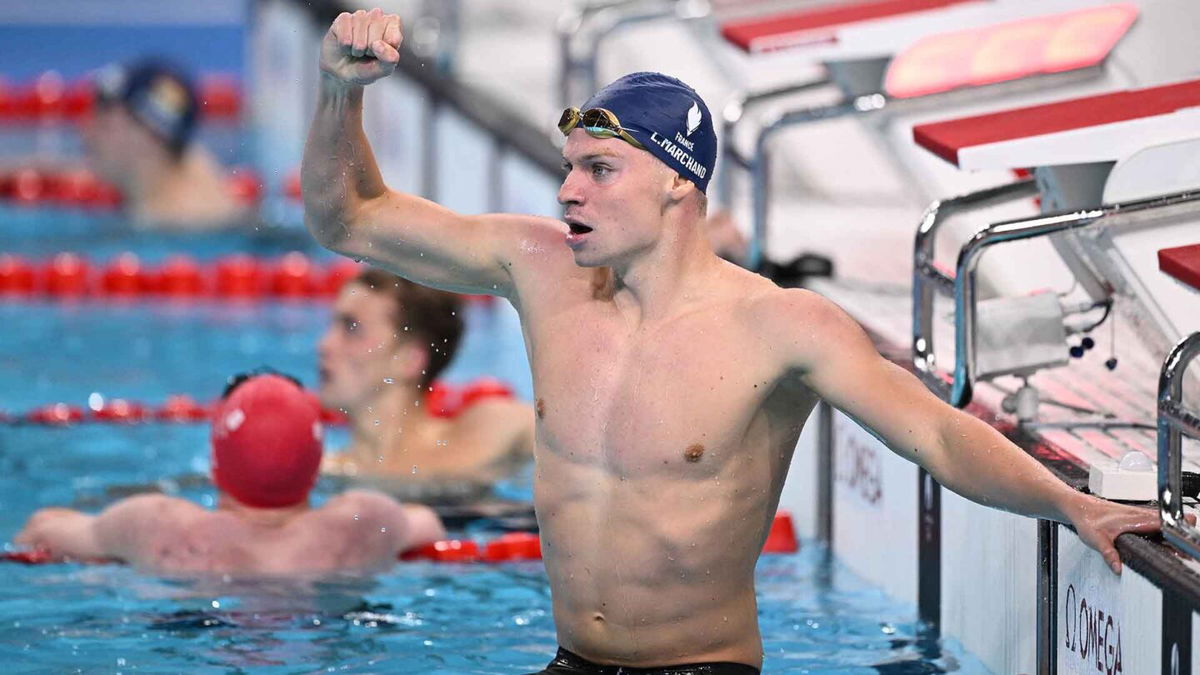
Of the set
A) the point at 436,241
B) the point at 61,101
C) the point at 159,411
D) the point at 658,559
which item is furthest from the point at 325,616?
the point at 61,101

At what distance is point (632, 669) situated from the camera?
3.29 m

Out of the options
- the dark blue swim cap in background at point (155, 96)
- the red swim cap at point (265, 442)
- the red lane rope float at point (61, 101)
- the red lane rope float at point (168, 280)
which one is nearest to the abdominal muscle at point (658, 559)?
the red swim cap at point (265, 442)

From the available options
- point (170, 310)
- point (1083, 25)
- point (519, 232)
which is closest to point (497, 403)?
point (1083, 25)

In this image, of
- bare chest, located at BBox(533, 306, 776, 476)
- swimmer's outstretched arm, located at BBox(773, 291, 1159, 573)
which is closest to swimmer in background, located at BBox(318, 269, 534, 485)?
bare chest, located at BBox(533, 306, 776, 476)

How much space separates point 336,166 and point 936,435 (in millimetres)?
1110

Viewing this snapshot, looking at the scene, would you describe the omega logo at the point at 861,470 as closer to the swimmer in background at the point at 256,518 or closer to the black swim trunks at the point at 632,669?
the swimmer in background at the point at 256,518

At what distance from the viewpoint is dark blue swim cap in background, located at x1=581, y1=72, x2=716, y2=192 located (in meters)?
3.21

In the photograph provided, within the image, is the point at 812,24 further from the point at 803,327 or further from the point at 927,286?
the point at 803,327

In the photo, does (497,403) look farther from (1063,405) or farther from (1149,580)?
(1149,580)

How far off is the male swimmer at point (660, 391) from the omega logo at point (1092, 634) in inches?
6.6

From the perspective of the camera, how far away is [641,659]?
328cm

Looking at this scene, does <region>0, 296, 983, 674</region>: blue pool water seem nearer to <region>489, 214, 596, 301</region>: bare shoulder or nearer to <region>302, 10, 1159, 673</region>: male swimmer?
<region>302, 10, 1159, 673</region>: male swimmer

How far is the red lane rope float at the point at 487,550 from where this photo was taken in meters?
4.85

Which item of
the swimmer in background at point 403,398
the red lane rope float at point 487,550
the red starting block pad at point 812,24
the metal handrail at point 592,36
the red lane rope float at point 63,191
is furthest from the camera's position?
the red lane rope float at point 63,191
